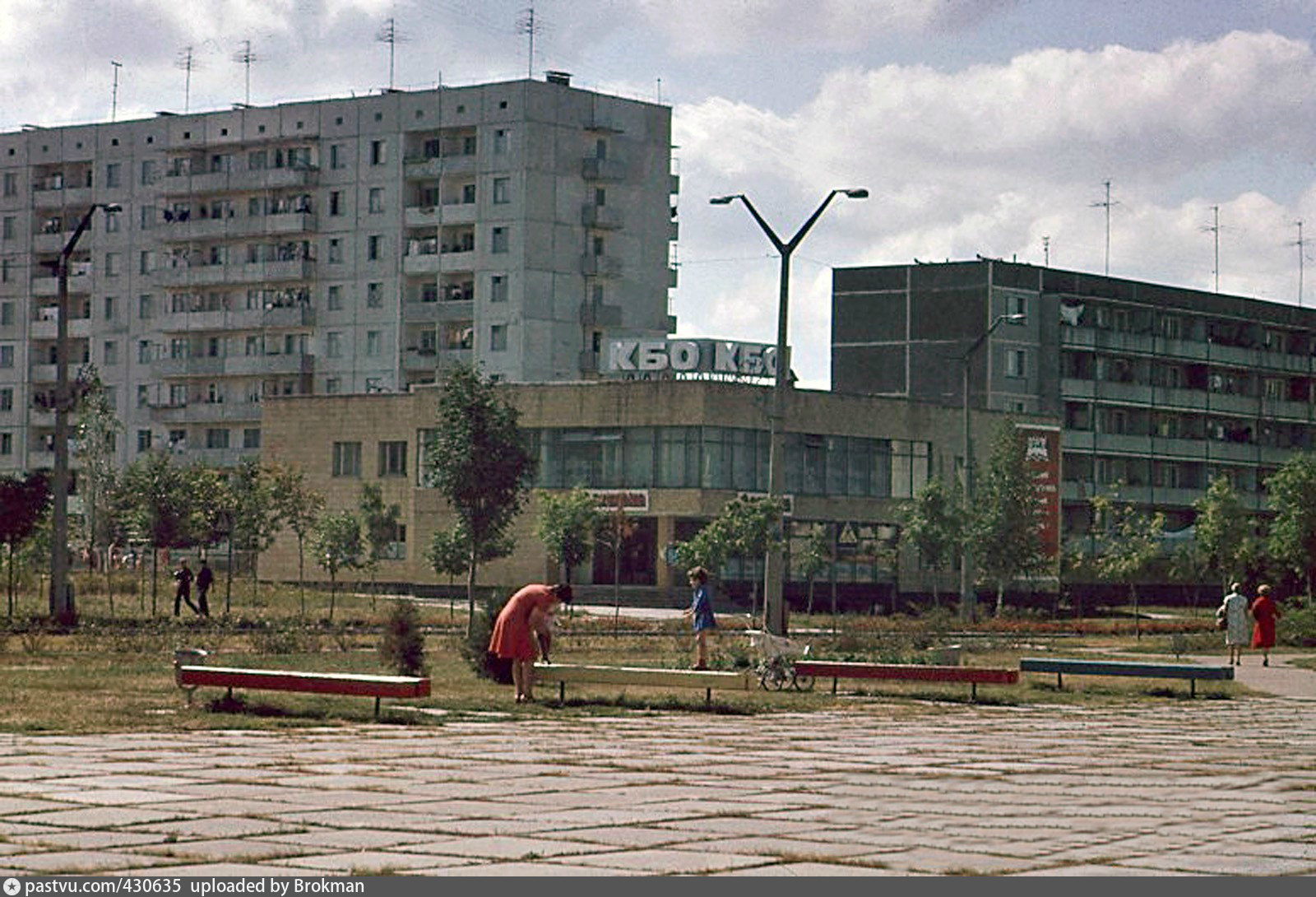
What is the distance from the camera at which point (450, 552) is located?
6512 centimetres

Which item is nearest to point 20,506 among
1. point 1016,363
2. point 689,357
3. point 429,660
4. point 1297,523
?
point 429,660

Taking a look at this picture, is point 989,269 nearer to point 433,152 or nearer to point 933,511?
point 433,152

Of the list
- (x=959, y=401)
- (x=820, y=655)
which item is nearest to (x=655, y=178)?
(x=959, y=401)

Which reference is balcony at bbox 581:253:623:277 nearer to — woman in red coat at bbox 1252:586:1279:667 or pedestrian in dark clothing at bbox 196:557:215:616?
pedestrian in dark clothing at bbox 196:557:215:616

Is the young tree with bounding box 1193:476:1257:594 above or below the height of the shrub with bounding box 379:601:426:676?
above

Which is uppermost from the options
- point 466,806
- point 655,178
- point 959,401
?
point 655,178

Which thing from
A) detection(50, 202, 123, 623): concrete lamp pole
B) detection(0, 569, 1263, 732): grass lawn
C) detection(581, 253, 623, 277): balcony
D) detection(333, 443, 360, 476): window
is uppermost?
detection(581, 253, 623, 277): balcony

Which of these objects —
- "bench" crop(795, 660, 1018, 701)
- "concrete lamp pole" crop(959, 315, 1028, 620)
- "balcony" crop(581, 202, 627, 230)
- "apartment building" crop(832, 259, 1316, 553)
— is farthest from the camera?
"apartment building" crop(832, 259, 1316, 553)

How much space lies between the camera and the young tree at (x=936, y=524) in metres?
78.0

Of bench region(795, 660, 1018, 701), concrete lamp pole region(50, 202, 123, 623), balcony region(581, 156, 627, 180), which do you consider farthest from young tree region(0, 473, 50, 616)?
balcony region(581, 156, 627, 180)

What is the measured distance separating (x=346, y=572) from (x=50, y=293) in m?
43.1

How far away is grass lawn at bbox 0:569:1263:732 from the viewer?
23.1 meters

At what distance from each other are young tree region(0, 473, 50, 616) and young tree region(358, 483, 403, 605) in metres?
32.0

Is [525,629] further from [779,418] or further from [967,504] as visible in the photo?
[967,504]
